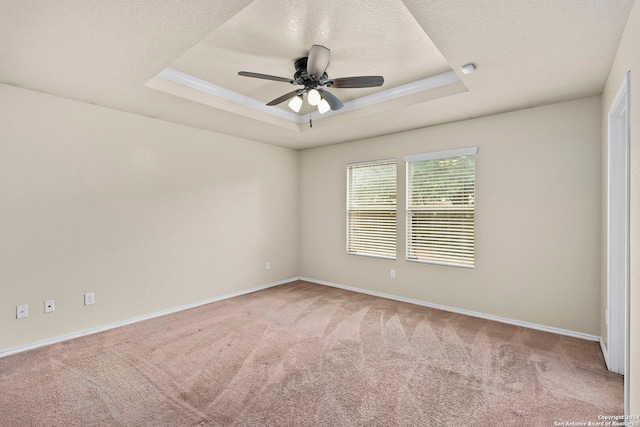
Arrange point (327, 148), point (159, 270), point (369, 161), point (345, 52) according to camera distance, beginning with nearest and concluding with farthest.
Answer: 1. point (345, 52)
2. point (159, 270)
3. point (369, 161)
4. point (327, 148)

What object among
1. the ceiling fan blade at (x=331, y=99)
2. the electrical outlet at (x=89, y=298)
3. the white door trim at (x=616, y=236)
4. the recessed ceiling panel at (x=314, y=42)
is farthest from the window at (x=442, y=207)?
the electrical outlet at (x=89, y=298)

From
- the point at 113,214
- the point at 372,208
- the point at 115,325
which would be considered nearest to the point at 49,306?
the point at 115,325

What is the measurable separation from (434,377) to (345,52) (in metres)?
2.73

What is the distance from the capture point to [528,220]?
3.38 metres

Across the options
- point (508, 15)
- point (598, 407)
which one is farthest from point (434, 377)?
point (508, 15)

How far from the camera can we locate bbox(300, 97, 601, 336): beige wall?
308cm

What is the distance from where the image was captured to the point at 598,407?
202 cm

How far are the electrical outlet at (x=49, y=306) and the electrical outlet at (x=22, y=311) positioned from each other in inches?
5.3

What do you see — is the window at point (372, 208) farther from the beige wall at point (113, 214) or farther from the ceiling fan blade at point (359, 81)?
the ceiling fan blade at point (359, 81)

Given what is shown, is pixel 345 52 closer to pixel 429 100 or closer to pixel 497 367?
pixel 429 100

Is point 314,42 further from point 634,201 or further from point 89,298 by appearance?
point 89,298

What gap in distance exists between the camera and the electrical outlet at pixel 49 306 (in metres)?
3.00

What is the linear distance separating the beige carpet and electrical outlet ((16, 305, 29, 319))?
1.12 feet

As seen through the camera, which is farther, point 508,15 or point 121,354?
point 121,354
